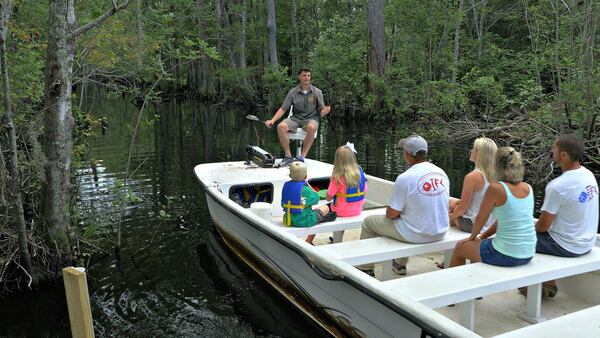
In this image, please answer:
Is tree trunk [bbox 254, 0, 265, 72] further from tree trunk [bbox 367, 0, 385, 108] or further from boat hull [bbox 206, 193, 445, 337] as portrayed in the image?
boat hull [bbox 206, 193, 445, 337]

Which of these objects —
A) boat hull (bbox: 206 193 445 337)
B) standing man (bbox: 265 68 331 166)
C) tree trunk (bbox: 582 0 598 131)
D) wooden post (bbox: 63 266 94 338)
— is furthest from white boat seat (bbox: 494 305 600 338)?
tree trunk (bbox: 582 0 598 131)

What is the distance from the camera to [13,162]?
4.66 meters

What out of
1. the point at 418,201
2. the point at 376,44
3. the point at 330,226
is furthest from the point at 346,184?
the point at 376,44

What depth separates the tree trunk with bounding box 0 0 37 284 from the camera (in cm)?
450

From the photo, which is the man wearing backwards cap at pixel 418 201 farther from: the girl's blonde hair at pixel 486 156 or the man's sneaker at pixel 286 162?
the man's sneaker at pixel 286 162

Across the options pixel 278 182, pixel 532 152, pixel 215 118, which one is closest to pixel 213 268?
pixel 278 182

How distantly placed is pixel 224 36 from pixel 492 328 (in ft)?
105

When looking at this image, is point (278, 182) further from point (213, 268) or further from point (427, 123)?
point (427, 123)

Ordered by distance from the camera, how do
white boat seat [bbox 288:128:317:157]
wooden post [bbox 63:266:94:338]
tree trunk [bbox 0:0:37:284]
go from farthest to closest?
1. white boat seat [bbox 288:128:317:157]
2. tree trunk [bbox 0:0:37:284]
3. wooden post [bbox 63:266:94:338]

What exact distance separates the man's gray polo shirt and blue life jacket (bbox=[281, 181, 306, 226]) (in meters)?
3.63

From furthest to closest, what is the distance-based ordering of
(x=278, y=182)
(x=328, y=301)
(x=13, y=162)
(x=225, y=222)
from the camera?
(x=278, y=182) < (x=225, y=222) < (x=13, y=162) < (x=328, y=301)

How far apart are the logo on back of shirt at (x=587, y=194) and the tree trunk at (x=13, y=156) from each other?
15.1 feet

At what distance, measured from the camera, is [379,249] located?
4180 millimetres

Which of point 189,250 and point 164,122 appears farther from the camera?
point 164,122
